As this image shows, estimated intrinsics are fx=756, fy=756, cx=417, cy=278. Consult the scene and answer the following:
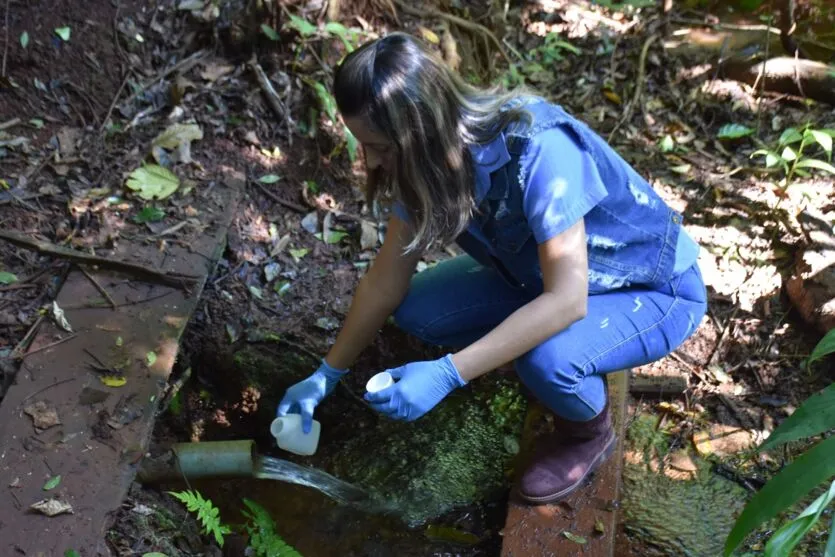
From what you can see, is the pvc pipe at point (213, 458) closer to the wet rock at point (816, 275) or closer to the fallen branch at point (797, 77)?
the wet rock at point (816, 275)

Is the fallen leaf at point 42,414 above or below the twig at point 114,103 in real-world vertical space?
below

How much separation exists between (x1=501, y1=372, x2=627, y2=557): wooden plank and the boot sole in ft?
0.05

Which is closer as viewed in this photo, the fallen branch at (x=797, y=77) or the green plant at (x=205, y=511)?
the green plant at (x=205, y=511)

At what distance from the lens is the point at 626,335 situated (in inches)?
89.4

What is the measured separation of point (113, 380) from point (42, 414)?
229 millimetres

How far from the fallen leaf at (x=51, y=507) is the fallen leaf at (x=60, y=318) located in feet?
2.20

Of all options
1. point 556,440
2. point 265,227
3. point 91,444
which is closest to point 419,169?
point 556,440

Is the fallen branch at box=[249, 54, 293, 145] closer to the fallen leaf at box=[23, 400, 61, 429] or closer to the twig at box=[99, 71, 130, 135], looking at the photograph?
the twig at box=[99, 71, 130, 135]

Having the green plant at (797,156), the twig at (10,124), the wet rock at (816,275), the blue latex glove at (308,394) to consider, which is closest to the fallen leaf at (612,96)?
the green plant at (797,156)

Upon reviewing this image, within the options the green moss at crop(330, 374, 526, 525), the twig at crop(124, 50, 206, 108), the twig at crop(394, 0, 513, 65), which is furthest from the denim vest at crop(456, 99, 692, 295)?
the twig at crop(394, 0, 513, 65)

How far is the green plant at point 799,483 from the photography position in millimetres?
1277

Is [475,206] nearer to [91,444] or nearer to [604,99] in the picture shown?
[91,444]

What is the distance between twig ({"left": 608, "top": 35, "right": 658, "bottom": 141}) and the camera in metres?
4.15

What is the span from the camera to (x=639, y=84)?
4312 millimetres
